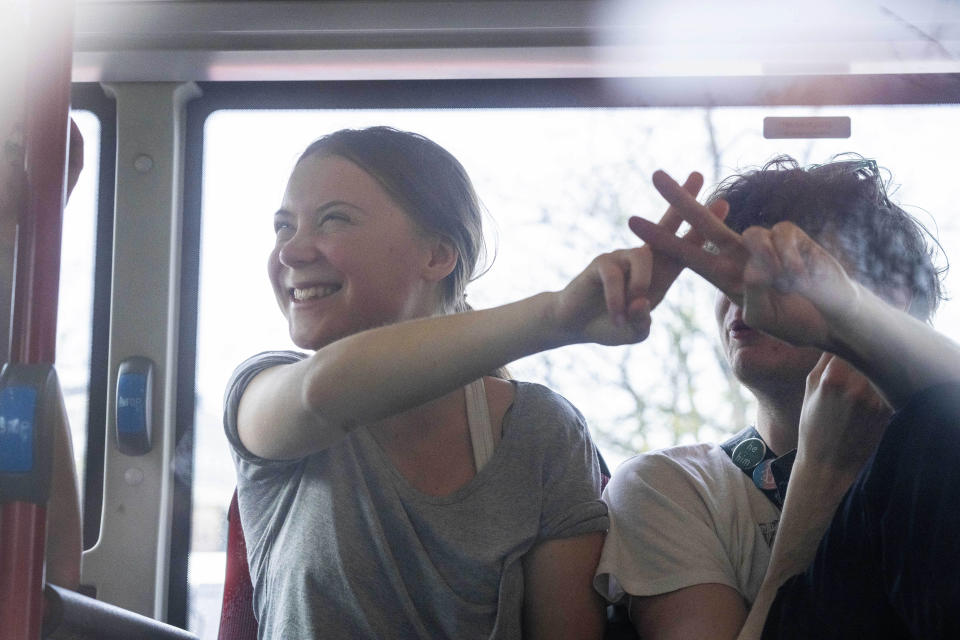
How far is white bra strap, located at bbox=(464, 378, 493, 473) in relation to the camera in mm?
1265

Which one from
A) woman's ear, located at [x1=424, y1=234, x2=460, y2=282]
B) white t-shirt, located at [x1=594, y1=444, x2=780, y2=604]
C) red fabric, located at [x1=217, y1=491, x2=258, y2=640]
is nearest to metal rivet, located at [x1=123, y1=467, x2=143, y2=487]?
red fabric, located at [x1=217, y1=491, x2=258, y2=640]

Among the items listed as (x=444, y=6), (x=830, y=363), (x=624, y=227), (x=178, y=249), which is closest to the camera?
(x=830, y=363)

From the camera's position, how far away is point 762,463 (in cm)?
135

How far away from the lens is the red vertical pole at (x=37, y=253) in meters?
→ 0.80

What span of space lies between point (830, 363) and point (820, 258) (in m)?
0.22

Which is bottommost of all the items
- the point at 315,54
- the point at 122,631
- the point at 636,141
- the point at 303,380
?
the point at 122,631

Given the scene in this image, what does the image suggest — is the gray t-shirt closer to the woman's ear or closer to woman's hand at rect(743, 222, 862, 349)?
the woman's ear

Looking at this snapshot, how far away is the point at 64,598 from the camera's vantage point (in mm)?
838

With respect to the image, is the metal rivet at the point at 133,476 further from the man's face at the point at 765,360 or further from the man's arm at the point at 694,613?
the man's face at the point at 765,360

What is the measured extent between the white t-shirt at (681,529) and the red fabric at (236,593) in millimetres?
524

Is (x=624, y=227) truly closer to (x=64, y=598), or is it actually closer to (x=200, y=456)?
(x=200, y=456)

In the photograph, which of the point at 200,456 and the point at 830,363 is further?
the point at 200,456

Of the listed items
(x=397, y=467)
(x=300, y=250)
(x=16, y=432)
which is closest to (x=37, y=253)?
(x=16, y=432)

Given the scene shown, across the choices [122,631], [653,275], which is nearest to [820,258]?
[653,275]
